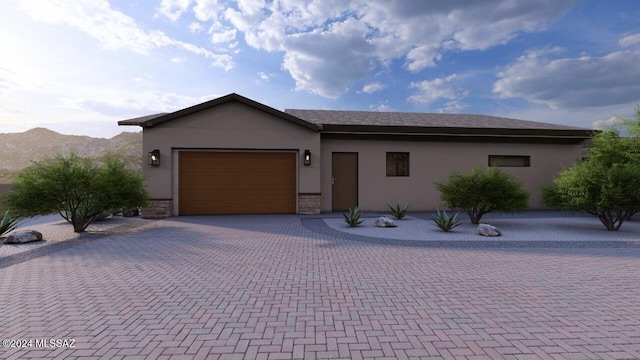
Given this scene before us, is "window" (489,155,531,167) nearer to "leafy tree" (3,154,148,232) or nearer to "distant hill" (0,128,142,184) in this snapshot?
"leafy tree" (3,154,148,232)

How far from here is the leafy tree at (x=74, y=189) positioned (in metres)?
7.60

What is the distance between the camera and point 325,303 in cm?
354

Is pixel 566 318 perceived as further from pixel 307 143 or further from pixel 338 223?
pixel 307 143

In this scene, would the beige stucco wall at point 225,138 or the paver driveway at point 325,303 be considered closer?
the paver driveway at point 325,303

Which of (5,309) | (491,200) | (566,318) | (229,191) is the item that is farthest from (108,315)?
(491,200)

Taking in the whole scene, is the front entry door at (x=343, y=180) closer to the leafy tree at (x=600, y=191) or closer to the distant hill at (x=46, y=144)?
the leafy tree at (x=600, y=191)

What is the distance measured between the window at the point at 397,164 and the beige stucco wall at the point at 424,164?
0.24 m

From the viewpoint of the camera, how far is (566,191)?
344 inches

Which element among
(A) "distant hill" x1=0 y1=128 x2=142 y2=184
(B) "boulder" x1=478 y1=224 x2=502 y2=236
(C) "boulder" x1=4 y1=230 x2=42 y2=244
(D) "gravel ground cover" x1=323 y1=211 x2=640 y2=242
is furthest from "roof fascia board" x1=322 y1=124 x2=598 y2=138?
(A) "distant hill" x1=0 y1=128 x2=142 y2=184

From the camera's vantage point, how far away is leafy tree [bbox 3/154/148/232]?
7.60 metres

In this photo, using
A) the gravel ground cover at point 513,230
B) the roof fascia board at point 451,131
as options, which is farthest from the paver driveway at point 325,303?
the roof fascia board at point 451,131

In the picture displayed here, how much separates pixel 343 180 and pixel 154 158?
783 centimetres

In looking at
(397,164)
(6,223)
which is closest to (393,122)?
(397,164)

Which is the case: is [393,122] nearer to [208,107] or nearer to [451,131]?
[451,131]
